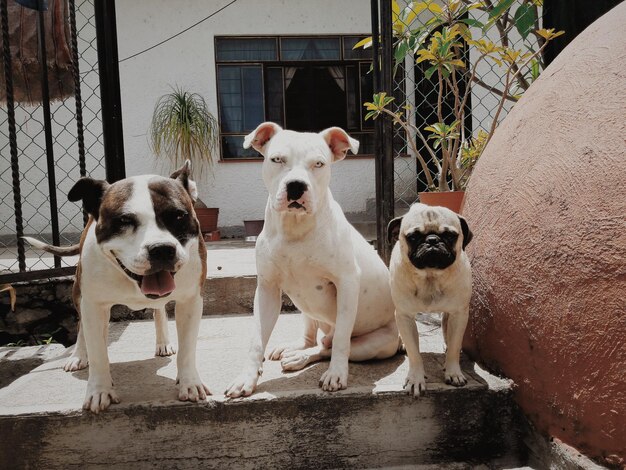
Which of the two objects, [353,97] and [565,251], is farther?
[353,97]

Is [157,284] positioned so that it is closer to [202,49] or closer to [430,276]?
[430,276]

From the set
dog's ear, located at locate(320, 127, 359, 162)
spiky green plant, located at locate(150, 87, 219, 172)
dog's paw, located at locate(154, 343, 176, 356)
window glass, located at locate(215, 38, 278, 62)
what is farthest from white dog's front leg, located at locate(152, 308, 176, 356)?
window glass, located at locate(215, 38, 278, 62)

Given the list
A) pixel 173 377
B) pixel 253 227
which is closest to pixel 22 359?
pixel 173 377

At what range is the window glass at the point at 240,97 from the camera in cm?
996

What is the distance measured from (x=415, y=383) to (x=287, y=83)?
828cm

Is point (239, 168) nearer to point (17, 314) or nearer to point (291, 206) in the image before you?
point (17, 314)

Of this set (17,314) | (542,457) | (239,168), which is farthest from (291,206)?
(239,168)

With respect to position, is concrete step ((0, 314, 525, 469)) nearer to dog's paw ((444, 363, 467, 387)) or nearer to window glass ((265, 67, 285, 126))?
dog's paw ((444, 363, 467, 387))

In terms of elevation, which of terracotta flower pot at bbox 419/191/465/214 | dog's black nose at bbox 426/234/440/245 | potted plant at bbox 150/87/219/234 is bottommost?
dog's black nose at bbox 426/234/440/245

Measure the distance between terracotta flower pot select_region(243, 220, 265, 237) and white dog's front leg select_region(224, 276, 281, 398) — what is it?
6.23 meters

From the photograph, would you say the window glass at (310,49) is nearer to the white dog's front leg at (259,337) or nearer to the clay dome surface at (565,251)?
the clay dome surface at (565,251)

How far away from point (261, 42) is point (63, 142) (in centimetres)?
382

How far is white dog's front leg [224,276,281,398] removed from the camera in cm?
252

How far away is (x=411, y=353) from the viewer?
8.35ft
